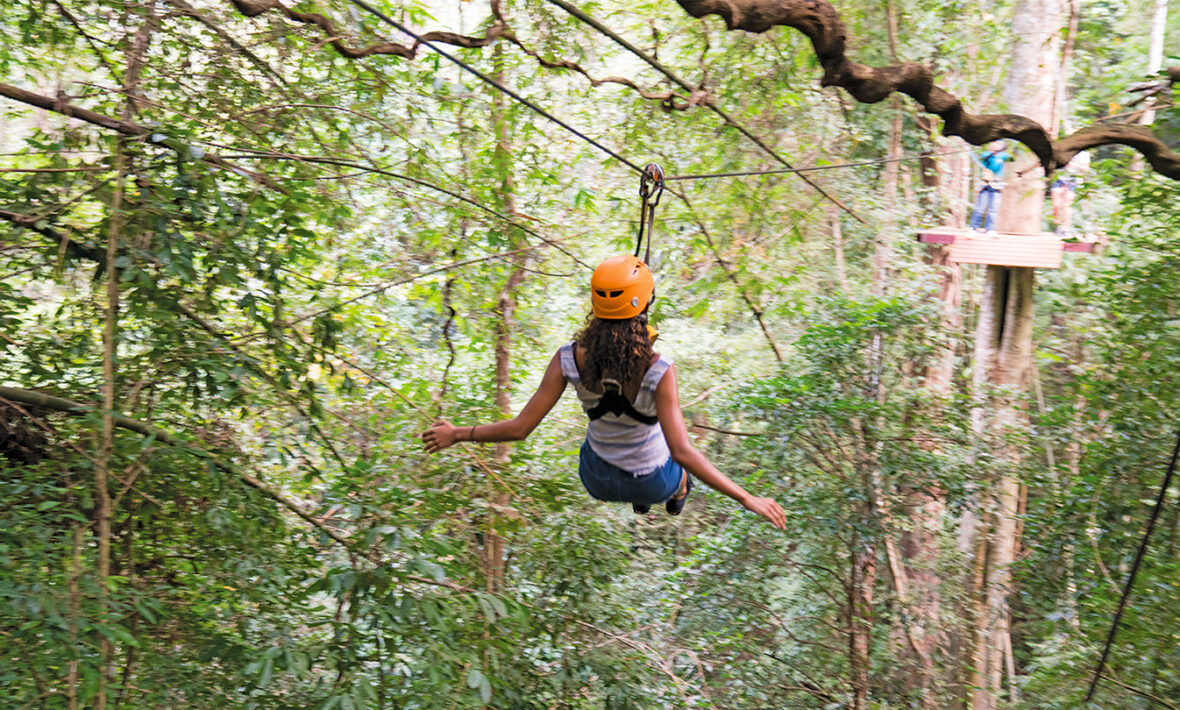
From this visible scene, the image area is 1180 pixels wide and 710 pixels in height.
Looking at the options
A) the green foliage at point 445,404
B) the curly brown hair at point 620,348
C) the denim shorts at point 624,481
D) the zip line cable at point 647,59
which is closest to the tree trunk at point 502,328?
the green foliage at point 445,404

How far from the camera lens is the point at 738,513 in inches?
214

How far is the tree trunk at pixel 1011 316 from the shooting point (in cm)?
535

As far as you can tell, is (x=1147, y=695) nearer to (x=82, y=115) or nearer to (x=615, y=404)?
(x=615, y=404)

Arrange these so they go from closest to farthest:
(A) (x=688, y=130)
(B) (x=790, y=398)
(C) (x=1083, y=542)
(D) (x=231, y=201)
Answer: (D) (x=231, y=201), (C) (x=1083, y=542), (B) (x=790, y=398), (A) (x=688, y=130)

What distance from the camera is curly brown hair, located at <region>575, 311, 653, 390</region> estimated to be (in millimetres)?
2379

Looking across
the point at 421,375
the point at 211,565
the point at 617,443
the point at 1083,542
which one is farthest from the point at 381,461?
the point at 1083,542

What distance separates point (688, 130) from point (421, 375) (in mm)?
2170

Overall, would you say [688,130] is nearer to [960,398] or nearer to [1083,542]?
[960,398]

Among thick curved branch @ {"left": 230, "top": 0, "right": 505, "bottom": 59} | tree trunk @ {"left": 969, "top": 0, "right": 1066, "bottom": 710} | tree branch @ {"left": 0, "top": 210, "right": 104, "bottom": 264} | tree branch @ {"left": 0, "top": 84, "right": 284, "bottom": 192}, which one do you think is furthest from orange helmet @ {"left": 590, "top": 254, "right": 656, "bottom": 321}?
tree trunk @ {"left": 969, "top": 0, "right": 1066, "bottom": 710}

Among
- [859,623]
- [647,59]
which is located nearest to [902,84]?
[647,59]

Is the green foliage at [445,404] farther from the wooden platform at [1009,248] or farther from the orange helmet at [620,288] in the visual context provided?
the orange helmet at [620,288]

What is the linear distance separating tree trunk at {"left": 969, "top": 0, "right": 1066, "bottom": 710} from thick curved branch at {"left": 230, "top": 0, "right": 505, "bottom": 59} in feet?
10.6

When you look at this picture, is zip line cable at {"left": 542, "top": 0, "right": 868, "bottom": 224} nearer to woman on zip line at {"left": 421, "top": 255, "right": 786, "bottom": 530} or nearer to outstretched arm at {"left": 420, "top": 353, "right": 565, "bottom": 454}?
woman on zip line at {"left": 421, "top": 255, "right": 786, "bottom": 530}

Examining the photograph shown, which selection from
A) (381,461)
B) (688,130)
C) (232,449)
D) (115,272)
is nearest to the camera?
(115,272)
